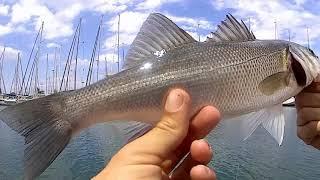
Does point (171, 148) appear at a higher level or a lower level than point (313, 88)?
lower

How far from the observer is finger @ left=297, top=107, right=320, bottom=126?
11.7ft

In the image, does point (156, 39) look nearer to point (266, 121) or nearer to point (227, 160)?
point (266, 121)

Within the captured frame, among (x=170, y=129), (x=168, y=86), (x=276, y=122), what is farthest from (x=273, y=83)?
(x=170, y=129)

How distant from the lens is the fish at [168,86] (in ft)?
8.61

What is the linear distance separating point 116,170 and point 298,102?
197 cm

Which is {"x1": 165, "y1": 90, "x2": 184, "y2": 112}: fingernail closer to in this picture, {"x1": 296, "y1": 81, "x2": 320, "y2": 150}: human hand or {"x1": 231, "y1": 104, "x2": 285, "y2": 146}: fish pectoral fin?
{"x1": 231, "y1": 104, "x2": 285, "y2": 146}: fish pectoral fin

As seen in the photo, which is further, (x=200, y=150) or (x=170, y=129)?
(x=200, y=150)

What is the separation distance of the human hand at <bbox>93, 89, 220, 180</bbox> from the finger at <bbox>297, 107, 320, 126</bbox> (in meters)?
1.16

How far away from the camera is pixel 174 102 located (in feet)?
8.54

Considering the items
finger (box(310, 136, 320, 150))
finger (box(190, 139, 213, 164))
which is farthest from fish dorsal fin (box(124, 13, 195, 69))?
finger (box(310, 136, 320, 150))

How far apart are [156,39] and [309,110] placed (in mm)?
1477

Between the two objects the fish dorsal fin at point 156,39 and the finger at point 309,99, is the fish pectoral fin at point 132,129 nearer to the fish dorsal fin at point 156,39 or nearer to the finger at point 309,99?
the fish dorsal fin at point 156,39

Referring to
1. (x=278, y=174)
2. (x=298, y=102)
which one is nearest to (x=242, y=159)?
(x=278, y=174)

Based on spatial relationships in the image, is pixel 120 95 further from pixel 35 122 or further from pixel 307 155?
pixel 307 155
